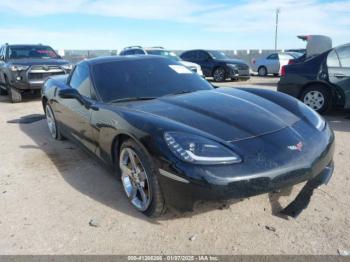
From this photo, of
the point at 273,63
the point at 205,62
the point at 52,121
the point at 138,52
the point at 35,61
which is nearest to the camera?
the point at 52,121

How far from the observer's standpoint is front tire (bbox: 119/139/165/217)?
2973 millimetres

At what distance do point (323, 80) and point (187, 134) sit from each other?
5135 millimetres

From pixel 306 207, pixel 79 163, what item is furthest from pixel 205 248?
pixel 79 163

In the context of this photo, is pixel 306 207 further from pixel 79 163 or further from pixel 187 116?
pixel 79 163

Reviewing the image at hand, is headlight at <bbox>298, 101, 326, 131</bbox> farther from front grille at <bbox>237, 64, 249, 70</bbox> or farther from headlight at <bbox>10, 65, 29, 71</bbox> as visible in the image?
front grille at <bbox>237, 64, 249, 70</bbox>

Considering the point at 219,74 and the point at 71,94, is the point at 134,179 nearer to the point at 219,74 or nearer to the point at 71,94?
the point at 71,94

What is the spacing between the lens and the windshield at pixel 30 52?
11.2 metres

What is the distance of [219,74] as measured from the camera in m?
15.7

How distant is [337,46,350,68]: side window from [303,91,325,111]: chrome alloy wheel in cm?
71

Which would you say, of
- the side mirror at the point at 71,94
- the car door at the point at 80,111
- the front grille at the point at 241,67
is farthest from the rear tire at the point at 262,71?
the side mirror at the point at 71,94

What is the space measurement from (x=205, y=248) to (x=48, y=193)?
1983 millimetres

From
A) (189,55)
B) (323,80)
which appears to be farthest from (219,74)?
(323,80)

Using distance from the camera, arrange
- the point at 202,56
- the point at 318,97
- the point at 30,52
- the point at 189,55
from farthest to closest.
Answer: the point at 189,55 → the point at 202,56 → the point at 30,52 → the point at 318,97

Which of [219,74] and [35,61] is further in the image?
[219,74]
